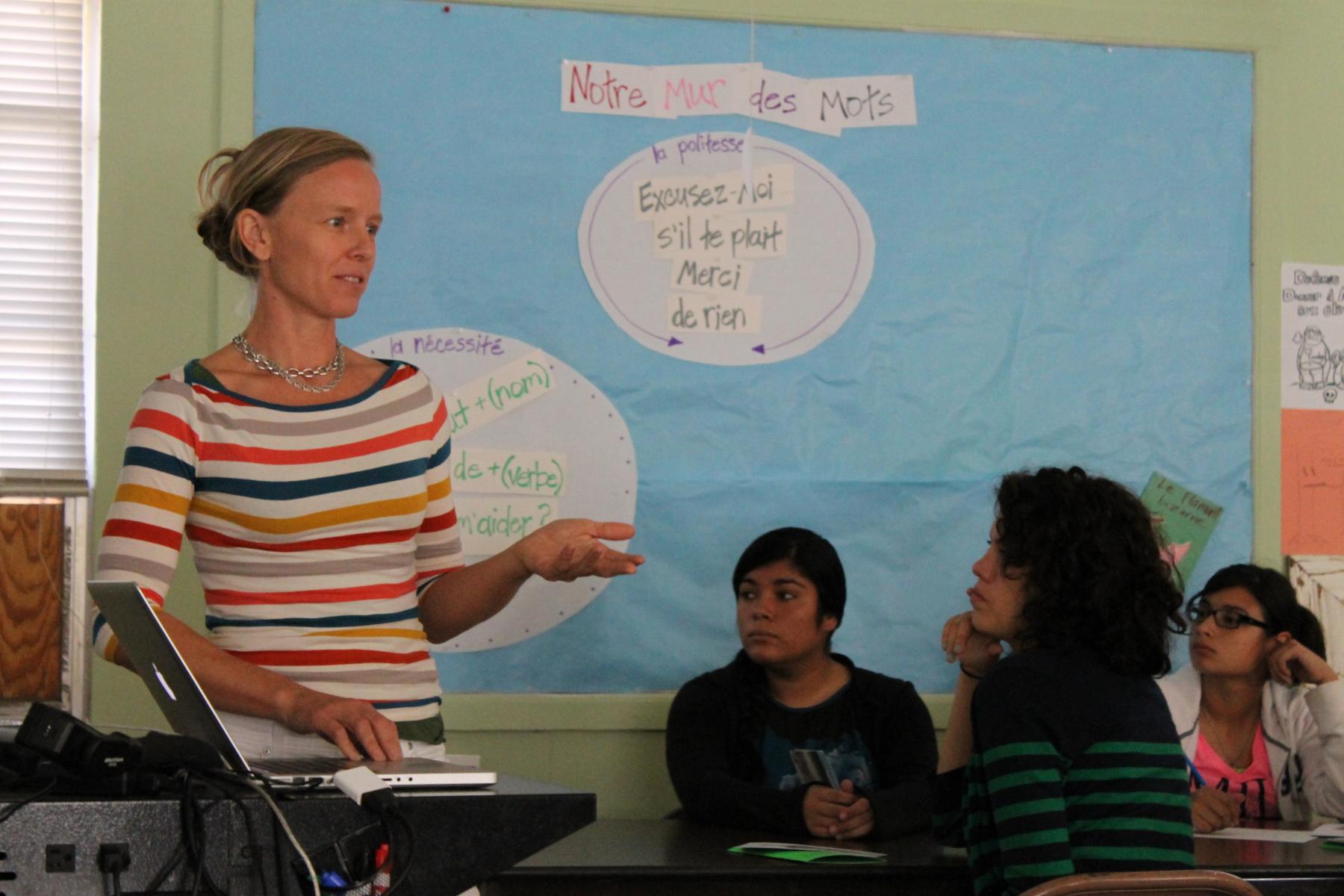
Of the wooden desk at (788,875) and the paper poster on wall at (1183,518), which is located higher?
the paper poster on wall at (1183,518)

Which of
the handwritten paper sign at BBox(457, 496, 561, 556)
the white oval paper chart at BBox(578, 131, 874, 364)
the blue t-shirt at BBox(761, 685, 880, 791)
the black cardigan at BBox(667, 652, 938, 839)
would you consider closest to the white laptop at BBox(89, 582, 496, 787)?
the black cardigan at BBox(667, 652, 938, 839)

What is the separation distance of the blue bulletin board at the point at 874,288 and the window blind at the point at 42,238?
15.6 inches

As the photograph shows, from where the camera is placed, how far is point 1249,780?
257 cm

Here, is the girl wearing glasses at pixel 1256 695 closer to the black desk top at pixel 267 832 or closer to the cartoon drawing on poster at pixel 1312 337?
the cartoon drawing on poster at pixel 1312 337

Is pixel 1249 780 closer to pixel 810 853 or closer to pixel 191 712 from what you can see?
pixel 810 853

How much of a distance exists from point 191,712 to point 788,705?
61.6 inches

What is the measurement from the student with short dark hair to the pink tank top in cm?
52

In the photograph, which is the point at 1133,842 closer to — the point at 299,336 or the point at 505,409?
the point at 299,336

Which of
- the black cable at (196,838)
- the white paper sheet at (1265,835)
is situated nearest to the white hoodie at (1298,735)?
the white paper sheet at (1265,835)

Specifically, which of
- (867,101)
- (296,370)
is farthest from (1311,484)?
(296,370)

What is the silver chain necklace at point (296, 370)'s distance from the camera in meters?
1.66

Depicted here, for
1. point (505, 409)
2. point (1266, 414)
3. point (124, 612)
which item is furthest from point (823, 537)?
point (124, 612)

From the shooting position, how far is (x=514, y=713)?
274 cm

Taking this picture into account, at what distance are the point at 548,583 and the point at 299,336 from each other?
1.21 meters
